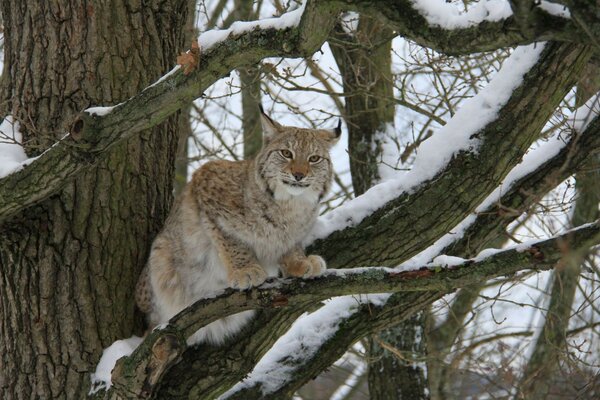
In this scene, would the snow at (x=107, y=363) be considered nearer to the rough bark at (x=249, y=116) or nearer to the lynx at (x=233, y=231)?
the lynx at (x=233, y=231)

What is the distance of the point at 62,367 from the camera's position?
454 centimetres

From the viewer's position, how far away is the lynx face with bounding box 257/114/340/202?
199 inches

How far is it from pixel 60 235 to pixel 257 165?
4.26 feet

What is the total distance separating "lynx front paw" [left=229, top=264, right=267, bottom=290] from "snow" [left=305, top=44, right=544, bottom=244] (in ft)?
1.72

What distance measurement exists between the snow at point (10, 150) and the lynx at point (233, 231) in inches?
36.2

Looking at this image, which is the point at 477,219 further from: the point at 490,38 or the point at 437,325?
the point at 437,325

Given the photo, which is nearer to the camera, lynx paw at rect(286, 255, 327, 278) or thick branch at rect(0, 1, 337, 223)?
thick branch at rect(0, 1, 337, 223)

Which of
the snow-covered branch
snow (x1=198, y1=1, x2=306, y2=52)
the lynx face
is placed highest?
the lynx face

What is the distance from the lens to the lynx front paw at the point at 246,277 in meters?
4.57

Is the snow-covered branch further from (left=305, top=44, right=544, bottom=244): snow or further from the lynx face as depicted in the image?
the lynx face

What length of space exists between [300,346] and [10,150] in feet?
6.58

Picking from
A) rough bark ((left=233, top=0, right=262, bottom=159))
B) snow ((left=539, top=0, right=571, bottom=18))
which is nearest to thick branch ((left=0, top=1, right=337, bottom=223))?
snow ((left=539, top=0, right=571, bottom=18))

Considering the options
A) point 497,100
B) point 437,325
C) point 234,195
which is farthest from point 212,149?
point 497,100

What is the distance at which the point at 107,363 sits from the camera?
453cm
